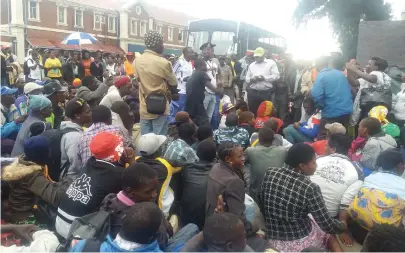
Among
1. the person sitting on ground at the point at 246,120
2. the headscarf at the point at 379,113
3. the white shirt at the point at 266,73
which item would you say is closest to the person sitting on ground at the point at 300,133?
the person sitting on ground at the point at 246,120

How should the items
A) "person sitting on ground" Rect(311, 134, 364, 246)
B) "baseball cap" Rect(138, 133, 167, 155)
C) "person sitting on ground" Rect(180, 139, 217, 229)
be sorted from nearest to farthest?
1. "person sitting on ground" Rect(311, 134, 364, 246)
2. "baseball cap" Rect(138, 133, 167, 155)
3. "person sitting on ground" Rect(180, 139, 217, 229)

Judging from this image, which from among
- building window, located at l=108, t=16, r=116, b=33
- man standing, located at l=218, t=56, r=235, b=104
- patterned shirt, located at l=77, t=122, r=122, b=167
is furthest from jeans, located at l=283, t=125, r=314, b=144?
building window, located at l=108, t=16, r=116, b=33

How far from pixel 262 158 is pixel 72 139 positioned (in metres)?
1.84

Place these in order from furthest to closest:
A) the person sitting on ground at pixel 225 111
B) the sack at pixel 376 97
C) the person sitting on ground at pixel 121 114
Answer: the person sitting on ground at pixel 225 111
the sack at pixel 376 97
the person sitting on ground at pixel 121 114

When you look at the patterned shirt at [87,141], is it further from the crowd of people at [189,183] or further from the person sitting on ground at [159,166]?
the person sitting on ground at [159,166]

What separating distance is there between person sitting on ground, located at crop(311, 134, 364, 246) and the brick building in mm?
23267

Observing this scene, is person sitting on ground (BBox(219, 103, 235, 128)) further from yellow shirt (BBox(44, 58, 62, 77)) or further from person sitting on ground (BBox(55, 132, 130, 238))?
yellow shirt (BBox(44, 58, 62, 77))

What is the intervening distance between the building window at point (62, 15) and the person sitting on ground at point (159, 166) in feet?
103

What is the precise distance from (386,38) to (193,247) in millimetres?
8126

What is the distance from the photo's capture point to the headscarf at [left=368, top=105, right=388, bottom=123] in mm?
5559

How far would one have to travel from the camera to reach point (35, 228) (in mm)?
2918

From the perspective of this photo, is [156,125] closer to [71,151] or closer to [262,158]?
[71,151]

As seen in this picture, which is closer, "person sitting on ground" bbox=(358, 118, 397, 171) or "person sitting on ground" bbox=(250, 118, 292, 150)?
"person sitting on ground" bbox=(358, 118, 397, 171)

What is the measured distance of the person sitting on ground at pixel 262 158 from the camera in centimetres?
407
